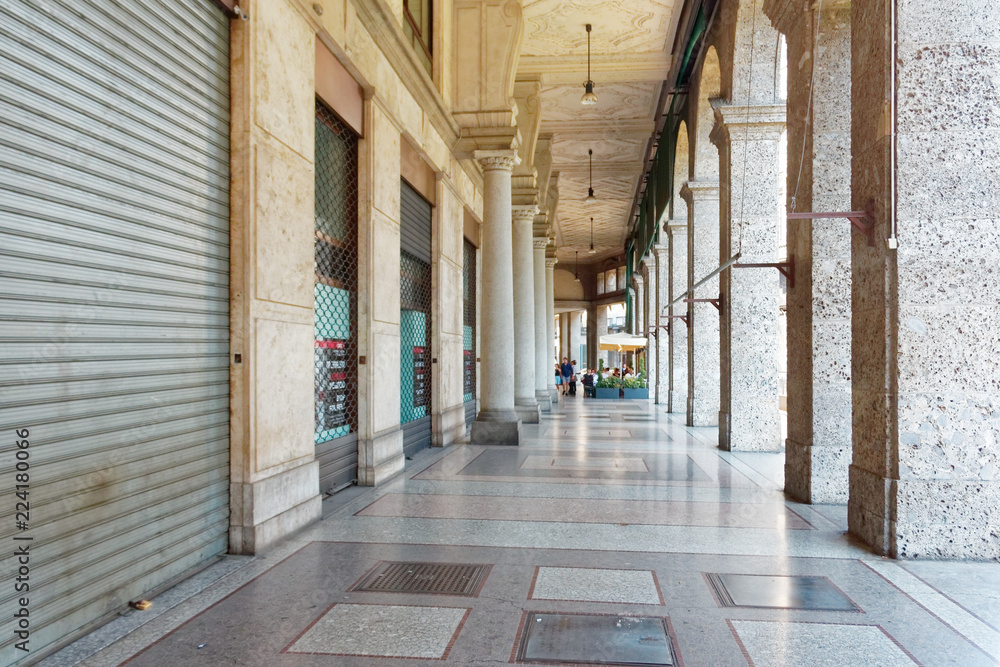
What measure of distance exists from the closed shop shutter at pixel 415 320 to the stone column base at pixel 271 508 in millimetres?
3513

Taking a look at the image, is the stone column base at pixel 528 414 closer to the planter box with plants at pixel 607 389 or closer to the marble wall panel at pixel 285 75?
the marble wall panel at pixel 285 75

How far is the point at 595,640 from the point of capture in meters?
3.23

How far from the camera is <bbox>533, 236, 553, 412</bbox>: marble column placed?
20125mm

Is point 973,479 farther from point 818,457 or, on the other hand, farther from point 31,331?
point 31,331

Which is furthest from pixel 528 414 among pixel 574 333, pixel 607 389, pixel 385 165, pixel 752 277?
pixel 574 333

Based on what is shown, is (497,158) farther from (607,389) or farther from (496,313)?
(607,389)

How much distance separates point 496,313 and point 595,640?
801 centimetres

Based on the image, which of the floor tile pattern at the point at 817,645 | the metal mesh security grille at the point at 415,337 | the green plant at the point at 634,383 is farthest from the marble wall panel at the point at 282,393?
the green plant at the point at 634,383

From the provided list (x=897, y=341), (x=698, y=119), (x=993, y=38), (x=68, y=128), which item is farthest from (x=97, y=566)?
(x=698, y=119)

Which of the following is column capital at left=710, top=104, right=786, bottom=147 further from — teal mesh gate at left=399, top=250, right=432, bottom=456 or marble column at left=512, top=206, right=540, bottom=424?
marble column at left=512, top=206, right=540, bottom=424

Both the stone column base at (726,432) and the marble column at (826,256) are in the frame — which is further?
the stone column base at (726,432)

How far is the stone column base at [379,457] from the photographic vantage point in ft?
23.4

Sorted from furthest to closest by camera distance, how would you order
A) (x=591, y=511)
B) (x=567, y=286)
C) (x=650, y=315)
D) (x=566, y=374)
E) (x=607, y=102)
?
(x=567, y=286) → (x=566, y=374) → (x=650, y=315) → (x=607, y=102) → (x=591, y=511)

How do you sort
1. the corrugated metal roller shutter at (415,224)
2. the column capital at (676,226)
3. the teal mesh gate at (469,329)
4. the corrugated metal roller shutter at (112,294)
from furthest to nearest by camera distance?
the column capital at (676,226), the teal mesh gate at (469,329), the corrugated metal roller shutter at (415,224), the corrugated metal roller shutter at (112,294)
